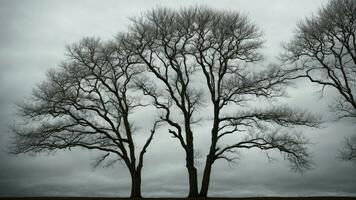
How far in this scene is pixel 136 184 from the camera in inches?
1149

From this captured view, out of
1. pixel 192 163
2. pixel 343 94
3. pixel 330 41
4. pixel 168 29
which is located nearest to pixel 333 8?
pixel 330 41

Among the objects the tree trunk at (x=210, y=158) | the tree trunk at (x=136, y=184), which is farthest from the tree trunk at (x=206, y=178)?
the tree trunk at (x=136, y=184)

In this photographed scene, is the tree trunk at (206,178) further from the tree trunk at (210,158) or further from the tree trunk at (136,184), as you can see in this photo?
the tree trunk at (136,184)

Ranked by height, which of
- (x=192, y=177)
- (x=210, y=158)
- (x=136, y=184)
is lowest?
(x=136, y=184)

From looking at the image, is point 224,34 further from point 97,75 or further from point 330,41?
point 97,75

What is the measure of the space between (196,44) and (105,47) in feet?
24.0

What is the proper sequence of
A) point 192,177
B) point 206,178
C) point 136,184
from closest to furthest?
point 206,178 < point 192,177 < point 136,184

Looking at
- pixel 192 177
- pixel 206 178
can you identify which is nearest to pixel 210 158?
pixel 206 178

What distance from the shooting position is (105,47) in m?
31.0

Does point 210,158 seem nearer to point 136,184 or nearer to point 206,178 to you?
point 206,178

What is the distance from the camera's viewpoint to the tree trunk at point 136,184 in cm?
2877

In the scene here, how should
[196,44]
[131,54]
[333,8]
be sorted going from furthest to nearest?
[131,54] < [196,44] < [333,8]

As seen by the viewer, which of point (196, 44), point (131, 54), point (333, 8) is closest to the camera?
point (333, 8)

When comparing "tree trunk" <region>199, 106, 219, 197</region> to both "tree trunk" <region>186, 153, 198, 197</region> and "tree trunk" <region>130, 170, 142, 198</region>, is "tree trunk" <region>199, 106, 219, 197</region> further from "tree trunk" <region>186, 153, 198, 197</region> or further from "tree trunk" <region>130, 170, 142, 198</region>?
"tree trunk" <region>130, 170, 142, 198</region>
